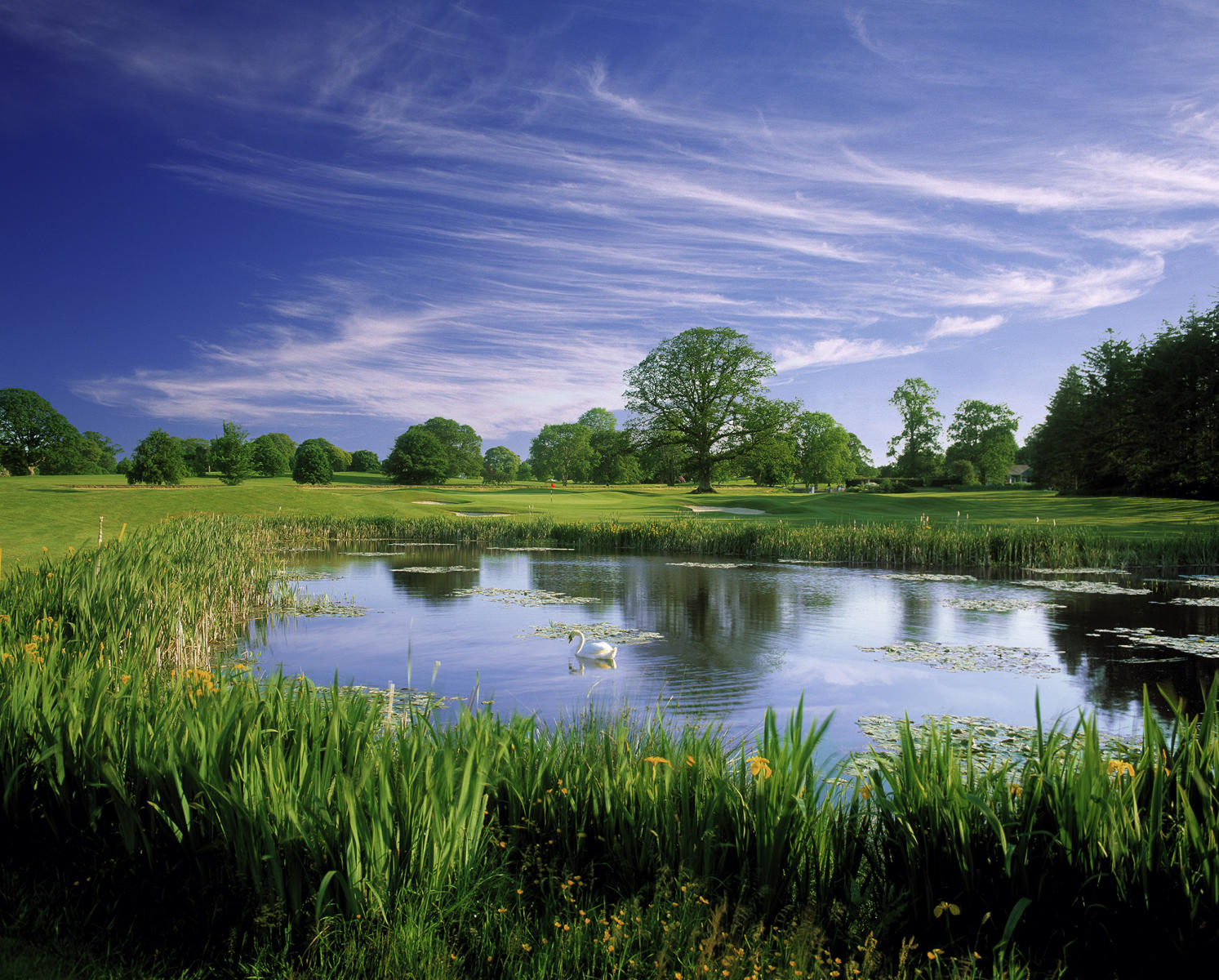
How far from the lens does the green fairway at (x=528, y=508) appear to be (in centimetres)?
2092

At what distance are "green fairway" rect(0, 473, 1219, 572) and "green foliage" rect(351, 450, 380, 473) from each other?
61971 mm

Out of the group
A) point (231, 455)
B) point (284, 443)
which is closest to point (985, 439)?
point (231, 455)

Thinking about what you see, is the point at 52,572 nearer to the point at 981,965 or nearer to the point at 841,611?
the point at 981,965

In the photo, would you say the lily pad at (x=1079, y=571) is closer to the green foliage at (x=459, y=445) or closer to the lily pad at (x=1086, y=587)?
the lily pad at (x=1086, y=587)

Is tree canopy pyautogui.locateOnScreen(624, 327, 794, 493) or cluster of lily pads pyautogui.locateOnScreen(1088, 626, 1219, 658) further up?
tree canopy pyautogui.locateOnScreen(624, 327, 794, 493)

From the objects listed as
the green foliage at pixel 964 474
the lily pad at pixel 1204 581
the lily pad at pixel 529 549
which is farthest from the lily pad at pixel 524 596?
the green foliage at pixel 964 474

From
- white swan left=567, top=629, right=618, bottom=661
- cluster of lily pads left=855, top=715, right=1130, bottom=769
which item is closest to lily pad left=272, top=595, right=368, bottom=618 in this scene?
white swan left=567, top=629, right=618, bottom=661

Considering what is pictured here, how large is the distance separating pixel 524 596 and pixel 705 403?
34.9 metres

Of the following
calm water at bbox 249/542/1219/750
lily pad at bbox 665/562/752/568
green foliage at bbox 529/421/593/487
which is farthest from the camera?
green foliage at bbox 529/421/593/487

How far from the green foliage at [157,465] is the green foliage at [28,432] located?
2030 cm

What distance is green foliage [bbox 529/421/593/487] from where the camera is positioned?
279 feet

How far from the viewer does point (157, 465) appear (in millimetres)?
37125

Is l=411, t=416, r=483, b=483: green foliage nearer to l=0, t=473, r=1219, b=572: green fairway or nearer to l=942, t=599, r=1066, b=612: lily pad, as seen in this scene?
l=0, t=473, r=1219, b=572: green fairway

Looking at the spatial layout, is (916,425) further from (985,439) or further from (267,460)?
(267,460)
